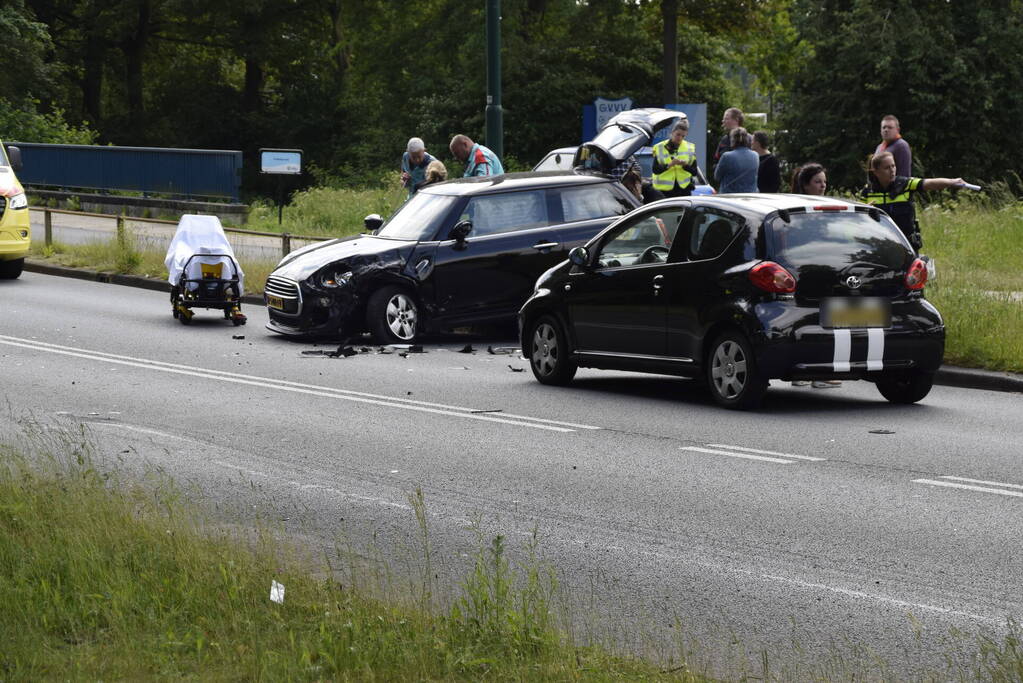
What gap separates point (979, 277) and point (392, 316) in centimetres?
683

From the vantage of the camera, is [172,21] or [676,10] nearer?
[676,10]

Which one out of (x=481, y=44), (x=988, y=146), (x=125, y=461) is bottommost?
(x=125, y=461)

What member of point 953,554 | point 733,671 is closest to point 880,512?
point 953,554

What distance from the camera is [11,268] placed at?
22938 millimetres

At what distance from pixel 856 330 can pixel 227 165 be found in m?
25.6

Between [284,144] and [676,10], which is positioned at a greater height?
[676,10]

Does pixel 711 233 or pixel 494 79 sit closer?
pixel 711 233

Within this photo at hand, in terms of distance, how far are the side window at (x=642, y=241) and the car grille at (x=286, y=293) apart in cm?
443

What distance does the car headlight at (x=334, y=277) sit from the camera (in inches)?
629

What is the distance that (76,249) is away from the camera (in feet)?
83.4

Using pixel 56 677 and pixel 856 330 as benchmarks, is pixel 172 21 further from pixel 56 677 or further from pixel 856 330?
pixel 56 677

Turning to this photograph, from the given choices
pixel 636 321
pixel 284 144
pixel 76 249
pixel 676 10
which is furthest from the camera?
pixel 284 144

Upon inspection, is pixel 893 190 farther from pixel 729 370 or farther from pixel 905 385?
pixel 729 370

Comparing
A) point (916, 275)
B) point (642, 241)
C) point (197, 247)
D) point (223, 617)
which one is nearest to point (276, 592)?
point (223, 617)
